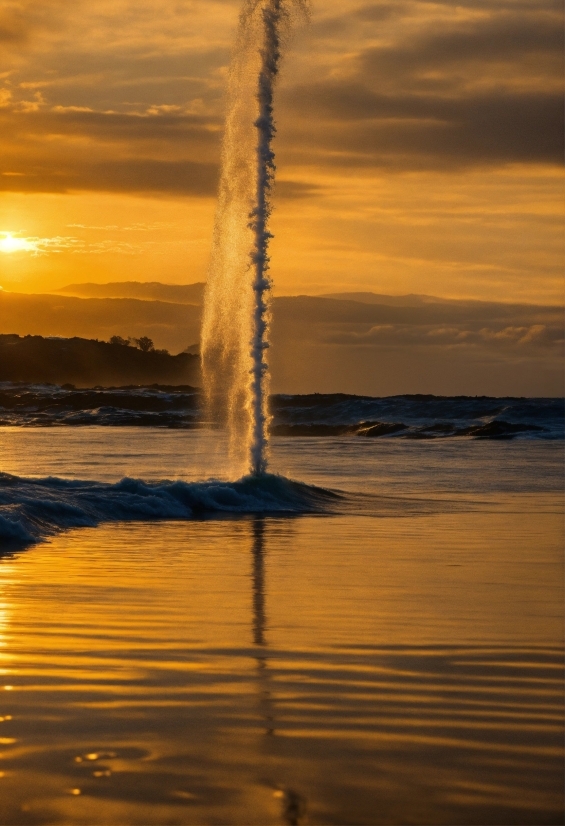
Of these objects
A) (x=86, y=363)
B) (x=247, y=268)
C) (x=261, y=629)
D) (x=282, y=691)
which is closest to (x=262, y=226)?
(x=247, y=268)

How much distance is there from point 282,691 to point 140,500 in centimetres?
1280

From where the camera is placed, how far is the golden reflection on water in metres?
4.68

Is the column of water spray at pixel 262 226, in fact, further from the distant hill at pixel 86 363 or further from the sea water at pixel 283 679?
the distant hill at pixel 86 363

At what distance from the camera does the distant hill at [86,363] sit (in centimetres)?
16205

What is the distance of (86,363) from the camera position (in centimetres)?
16762

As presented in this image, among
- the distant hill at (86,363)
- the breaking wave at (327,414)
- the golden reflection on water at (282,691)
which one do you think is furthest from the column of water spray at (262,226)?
the distant hill at (86,363)

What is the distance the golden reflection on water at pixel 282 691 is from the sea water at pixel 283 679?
16mm

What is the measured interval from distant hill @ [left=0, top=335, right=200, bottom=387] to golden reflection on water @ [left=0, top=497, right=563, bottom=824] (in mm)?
149831

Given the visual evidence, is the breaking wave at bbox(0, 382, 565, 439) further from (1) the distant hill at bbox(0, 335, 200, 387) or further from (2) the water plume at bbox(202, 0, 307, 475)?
(1) the distant hill at bbox(0, 335, 200, 387)

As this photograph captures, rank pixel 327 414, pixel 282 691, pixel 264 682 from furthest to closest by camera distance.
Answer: pixel 327 414
pixel 264 682
pixel 282 691

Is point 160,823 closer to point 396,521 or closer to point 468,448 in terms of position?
point 396,521

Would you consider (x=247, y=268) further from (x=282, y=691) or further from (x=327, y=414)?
(x=327, y=414)

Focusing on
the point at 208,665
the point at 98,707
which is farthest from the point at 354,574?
the point at 98,707

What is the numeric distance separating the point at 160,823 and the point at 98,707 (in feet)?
5.42
